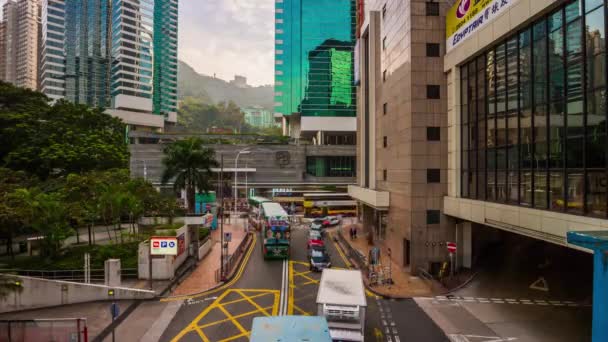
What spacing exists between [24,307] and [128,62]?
10340 centimetres

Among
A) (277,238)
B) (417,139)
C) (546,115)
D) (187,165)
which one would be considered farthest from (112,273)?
(546,115)

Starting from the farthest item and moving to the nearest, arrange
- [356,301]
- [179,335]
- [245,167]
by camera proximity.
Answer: [245,167] < [179,335] < [356,301]

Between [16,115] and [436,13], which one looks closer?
[436,13]

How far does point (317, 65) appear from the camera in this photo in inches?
3873

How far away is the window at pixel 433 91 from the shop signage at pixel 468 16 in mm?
3047

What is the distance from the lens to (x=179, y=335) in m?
17.9

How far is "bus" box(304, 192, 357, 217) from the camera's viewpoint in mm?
71250

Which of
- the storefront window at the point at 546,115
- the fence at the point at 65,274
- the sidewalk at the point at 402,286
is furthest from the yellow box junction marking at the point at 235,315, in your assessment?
the storefront window at the point at 546,115

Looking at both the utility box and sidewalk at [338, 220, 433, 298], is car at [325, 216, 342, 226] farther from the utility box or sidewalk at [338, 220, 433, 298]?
the utility box

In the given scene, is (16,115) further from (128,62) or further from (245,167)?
(128,62)

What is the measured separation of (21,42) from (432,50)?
196 m

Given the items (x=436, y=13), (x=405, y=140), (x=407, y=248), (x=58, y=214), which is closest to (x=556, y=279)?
(x=407, y=248)

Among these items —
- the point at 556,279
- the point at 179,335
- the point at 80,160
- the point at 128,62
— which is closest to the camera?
the point at 179,335

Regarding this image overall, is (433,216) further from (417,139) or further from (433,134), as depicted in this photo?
(433,134)
